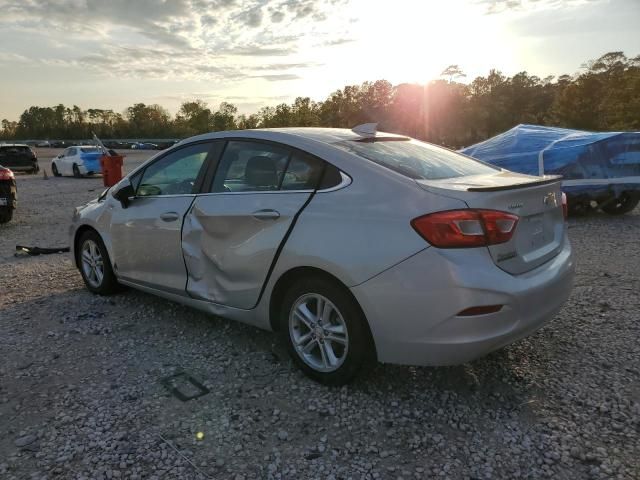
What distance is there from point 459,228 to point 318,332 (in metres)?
1.11

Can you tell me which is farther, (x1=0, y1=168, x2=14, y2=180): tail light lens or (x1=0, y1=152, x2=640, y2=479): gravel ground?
(x1=0, y1=168, x2=14, y2=180): tail light lens

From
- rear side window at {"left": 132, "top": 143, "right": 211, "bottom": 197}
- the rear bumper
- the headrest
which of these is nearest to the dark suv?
rear side window at {"left": 132, "top": 143, "right": 211, "bottom": 197}

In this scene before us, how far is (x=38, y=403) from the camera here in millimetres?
3180

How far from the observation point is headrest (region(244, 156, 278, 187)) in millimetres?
3540

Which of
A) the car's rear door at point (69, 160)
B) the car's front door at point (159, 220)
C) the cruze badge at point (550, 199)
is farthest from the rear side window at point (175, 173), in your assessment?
the car's rear door at point (69, 160)

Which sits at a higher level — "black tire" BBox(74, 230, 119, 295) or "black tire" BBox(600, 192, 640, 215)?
"black tire" BBox(74, 230, 119, 295)

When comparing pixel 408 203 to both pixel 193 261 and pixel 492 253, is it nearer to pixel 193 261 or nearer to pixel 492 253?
pixel 492 253

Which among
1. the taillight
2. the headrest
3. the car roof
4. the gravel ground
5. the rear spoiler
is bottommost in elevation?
the gravel ground

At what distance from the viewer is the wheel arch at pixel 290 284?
3.01 metres

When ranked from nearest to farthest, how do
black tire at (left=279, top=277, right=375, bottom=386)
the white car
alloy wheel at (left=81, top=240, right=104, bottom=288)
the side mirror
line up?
black tire at (left=279, top=277, right=375, bottom=386) → the side mirror → alloy wheel at (left=81, top=240, right=104, bottom=288) → the white car

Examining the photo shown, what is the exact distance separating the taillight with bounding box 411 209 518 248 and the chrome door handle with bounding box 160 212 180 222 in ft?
6.90

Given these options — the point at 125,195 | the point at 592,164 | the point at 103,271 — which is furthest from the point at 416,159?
the point at 592,164

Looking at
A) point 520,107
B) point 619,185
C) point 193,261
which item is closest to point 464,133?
point 520,107

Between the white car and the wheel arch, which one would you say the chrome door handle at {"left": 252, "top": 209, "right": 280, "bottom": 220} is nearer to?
the wheel arch
